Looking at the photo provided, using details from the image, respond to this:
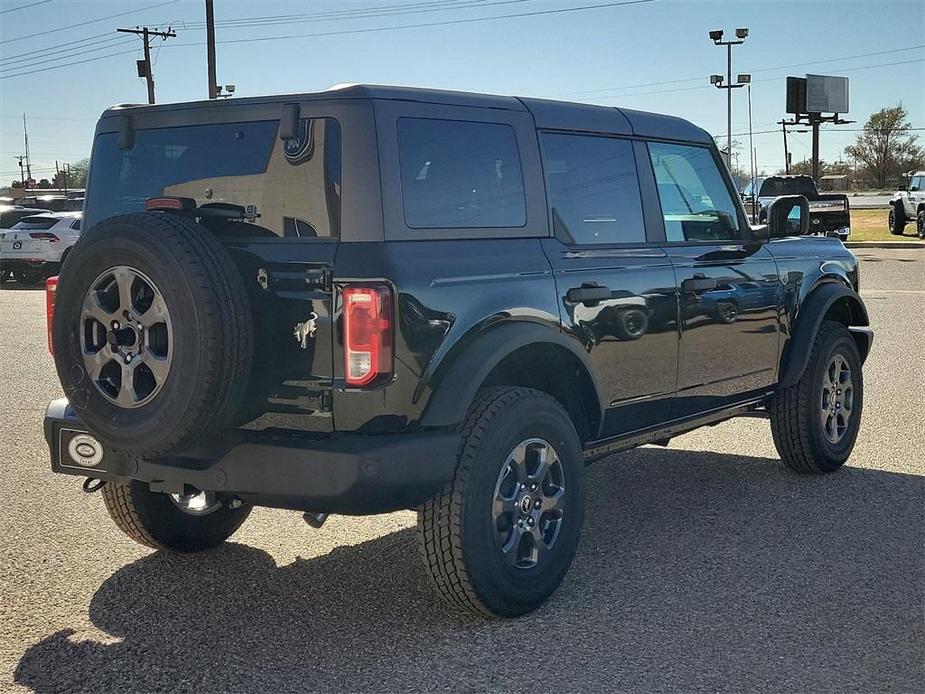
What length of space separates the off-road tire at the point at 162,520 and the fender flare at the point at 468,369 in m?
1.55

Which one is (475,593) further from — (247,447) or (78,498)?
(78,498)

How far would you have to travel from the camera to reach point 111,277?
12.8ft

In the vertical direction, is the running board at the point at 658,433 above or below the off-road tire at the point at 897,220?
below

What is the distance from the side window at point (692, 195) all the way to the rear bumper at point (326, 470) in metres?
2.01

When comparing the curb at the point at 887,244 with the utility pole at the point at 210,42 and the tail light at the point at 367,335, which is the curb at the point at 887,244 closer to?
the utility pole at the point at 210,42

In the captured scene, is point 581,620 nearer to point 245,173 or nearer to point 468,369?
point 468,369

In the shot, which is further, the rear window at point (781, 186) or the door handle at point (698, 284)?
the rear window at point (781, 186)

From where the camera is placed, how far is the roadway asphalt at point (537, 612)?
3.79 m

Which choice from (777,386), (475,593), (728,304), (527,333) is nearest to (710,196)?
(728,304)

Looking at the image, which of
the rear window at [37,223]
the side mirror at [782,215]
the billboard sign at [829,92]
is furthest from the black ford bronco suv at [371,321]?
the billboard sign at [829,92]

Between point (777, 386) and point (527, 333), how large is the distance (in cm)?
251

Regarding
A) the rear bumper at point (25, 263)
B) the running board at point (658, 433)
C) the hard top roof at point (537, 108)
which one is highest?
the hard top roof at point (537, 108)

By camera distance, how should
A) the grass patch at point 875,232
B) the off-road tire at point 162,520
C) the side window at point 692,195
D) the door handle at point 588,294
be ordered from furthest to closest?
1. the grass patch at point 875,232
2. the side window at point 692,195
3. the off-road tire at point 162,520
4. the door handle at point 588,294

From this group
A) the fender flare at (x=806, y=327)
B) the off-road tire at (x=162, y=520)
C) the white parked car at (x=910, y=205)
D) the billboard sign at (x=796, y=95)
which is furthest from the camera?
the billboard sign at (x=796, y=95)
